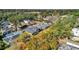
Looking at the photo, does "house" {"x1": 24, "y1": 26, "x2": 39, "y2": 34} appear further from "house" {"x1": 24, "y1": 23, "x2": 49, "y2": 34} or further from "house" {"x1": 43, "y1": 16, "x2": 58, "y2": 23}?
"house" {"x1": 43, "y1": 16, "x2": 58, "y2": 23}

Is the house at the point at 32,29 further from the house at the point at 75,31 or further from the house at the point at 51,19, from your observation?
the house at the point at 75,31

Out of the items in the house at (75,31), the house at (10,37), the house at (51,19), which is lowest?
the house at (10,37)

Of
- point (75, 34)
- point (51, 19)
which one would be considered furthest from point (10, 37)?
point (75, 34)

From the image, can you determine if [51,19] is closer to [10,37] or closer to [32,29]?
[32,29]

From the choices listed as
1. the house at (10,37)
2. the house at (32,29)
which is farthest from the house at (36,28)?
the house at (10,37)

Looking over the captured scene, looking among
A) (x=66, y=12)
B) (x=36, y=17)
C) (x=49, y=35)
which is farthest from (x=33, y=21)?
(x=66, y=12)

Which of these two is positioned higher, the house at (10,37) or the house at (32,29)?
the house at (32,29)

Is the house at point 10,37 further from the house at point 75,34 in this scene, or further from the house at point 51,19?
the house at point 75,34
